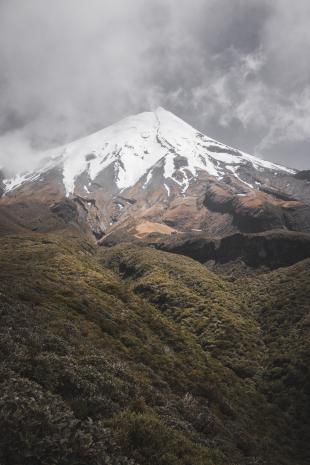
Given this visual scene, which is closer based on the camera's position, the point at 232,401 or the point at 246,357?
the point at 232,401

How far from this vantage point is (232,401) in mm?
40531

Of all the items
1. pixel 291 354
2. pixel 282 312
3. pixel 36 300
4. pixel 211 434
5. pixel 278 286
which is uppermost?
pixel 278 286

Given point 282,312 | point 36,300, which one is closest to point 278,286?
point 282,312

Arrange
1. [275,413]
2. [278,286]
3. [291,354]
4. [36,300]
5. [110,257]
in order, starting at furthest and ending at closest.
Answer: [110,257] < [278,286] < [291,354] < [275,413] < [36,300]

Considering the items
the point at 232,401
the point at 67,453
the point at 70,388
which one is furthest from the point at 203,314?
the point at 67,453

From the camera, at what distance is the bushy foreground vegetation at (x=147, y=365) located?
10.7 m

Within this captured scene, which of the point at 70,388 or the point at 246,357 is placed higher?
the point at 246,357

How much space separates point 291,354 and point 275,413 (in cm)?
1429

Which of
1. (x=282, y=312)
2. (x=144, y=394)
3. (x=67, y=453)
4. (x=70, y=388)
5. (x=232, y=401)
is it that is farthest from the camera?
(x=282, y=312)

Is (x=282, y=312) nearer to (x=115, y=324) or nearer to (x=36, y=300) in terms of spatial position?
(x=115, y=324)

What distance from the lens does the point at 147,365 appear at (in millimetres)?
35125

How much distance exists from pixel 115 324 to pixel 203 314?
32.9 m

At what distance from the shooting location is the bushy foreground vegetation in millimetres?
10742

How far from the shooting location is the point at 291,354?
56.1 m
